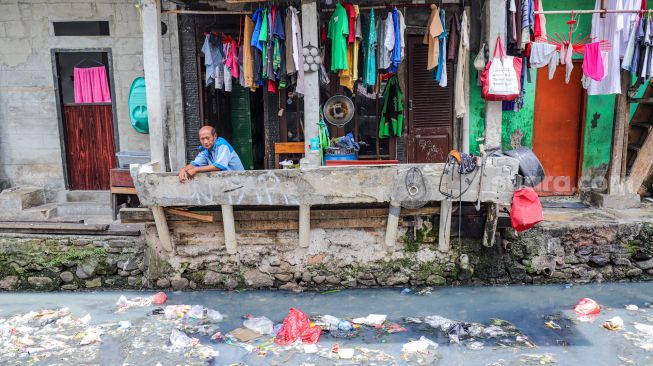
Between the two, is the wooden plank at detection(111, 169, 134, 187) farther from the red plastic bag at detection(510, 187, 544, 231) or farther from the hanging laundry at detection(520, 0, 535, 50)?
the hanging laundry at detection(520, 0, 535, 50)

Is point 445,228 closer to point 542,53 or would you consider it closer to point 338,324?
point 338,324

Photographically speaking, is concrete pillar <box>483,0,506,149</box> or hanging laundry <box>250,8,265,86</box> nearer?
concrete pillar <box>483,0,506,149</box>

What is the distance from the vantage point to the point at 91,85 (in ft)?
29.2

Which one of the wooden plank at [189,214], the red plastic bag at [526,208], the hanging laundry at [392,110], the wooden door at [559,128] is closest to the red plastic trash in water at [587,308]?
the red plastic bag at [526,208]

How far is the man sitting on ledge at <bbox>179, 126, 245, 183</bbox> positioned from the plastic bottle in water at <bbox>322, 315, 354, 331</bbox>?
2336 mm

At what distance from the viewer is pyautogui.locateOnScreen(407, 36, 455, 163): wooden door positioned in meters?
8.67

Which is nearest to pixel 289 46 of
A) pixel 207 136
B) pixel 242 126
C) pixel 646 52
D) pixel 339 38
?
pixel 339 38

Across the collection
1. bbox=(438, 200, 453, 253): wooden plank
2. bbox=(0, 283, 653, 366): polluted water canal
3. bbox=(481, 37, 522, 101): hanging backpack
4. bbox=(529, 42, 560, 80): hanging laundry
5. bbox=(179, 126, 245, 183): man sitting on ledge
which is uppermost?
bbox=(529, 42, 560, 80): hanging laundry

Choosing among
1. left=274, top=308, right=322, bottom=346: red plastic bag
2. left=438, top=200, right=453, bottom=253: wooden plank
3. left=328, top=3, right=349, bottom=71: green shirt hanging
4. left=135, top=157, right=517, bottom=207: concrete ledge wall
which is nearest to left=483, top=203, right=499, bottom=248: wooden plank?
left=135, top=157, right=517, bottom=207: concrete ledge wall

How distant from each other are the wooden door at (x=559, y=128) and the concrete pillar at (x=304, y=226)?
14.4 ft

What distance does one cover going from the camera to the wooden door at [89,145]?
905 centimetres

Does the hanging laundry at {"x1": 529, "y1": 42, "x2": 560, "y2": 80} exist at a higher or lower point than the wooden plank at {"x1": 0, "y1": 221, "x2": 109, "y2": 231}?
higher

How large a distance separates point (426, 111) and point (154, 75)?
4.31 m

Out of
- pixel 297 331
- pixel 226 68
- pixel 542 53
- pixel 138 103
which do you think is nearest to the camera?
pixel 297 331
